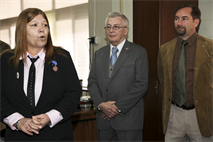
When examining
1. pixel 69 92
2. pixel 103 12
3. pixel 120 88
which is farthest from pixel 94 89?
pixel 103 12

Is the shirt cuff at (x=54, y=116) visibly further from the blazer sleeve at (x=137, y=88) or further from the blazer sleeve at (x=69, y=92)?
the blazer sleeve at (x=137, y=88)

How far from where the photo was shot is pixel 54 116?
1406 millimetres

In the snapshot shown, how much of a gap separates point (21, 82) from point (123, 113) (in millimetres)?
1084

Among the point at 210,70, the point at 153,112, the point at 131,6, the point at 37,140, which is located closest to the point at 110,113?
the point at 37,140

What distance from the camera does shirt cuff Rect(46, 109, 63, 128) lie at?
55.2 inches

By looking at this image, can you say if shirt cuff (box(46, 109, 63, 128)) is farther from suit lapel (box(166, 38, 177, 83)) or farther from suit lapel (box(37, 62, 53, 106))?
suit lapel (box(166, 38, 177, 83))

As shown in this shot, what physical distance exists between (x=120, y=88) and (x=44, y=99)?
0.93 metres

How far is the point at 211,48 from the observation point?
2.08 metres

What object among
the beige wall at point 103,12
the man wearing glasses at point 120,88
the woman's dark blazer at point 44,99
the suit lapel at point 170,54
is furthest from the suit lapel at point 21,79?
the beige wall at point 103,12

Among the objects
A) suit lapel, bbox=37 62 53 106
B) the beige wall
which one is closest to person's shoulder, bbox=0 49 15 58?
suit lapel, bbox=37 62 53 106

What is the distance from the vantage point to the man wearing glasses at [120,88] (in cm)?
215

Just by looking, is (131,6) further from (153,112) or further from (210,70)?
(210,70)

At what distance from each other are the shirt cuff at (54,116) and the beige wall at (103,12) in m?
2.44

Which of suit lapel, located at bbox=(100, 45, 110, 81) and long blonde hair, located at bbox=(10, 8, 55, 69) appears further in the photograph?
suit lapel, located at bbox=(100, 45, 110, 81)
